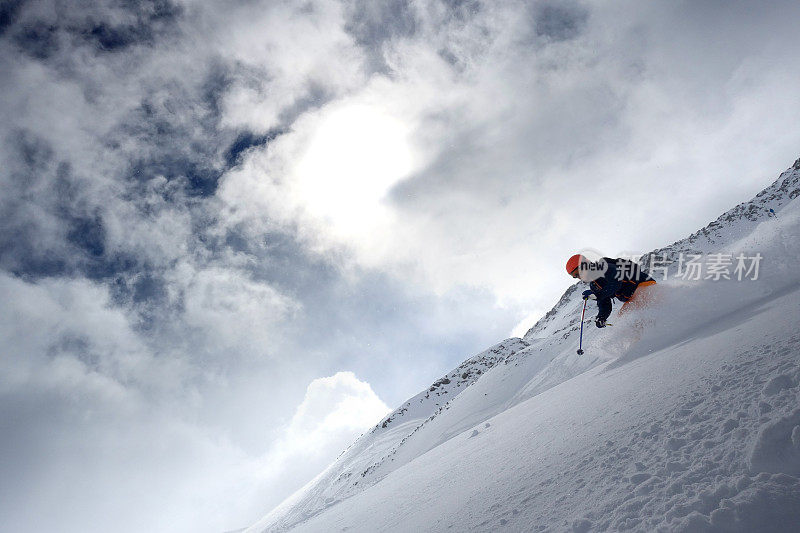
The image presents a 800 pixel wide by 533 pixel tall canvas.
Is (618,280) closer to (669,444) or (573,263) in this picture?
(573,263)

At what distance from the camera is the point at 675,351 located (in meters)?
5.46

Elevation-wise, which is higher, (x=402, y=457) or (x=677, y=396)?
(x=677, y=396)

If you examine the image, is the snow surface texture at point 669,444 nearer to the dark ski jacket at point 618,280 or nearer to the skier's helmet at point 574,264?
the dark ski jacket at point 618,280

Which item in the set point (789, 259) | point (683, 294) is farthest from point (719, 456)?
point (789, 259)

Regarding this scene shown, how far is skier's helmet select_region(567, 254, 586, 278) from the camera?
9.12m

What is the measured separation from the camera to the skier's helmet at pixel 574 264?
359 inches

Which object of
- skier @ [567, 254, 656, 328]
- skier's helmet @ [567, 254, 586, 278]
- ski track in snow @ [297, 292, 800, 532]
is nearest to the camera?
ski track in snow @ [297, 292, 800, 532]

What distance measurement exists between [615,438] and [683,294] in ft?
20.1

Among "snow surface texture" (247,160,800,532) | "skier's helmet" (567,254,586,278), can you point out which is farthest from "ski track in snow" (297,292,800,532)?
"skier's helmet" (567,254,586,278)

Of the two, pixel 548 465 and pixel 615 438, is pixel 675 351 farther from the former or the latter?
pixel 548 465

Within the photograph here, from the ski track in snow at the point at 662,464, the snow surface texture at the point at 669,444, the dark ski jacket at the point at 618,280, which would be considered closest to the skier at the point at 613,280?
the dark ski jacket at the point at 618,280

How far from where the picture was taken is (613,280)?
884cm

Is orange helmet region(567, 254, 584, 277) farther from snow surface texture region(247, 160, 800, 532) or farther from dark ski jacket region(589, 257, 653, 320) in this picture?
snow surface texture region(247, 160, 800, 532)

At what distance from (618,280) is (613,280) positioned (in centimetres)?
12
